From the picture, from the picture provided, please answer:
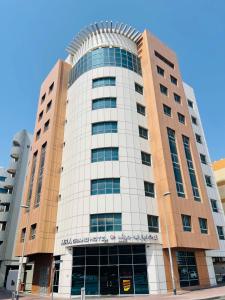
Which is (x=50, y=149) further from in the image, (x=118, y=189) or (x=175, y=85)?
(x=175, y=85)

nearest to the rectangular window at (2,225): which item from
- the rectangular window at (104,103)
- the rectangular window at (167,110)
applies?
the rectangular window at (104,103)

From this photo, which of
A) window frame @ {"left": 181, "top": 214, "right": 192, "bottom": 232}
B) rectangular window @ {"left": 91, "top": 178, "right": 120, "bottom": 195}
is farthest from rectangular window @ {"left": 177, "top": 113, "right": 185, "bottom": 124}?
rectangular window @ {"left": 91, "top": 178, "right": 120, "bottom": 195}

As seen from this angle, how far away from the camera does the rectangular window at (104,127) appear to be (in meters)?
37.0

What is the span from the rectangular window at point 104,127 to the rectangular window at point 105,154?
2.95 meters

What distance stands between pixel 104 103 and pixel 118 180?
12943 mm

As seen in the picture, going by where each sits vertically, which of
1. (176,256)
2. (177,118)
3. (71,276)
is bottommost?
(71,276)

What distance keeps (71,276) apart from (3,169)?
47760mm

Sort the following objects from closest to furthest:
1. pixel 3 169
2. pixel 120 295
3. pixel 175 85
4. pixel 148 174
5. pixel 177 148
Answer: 1. pixel 120 295
2. pixel 148 174
3. pixel 177 148
4. pixel 175 85
5. pixel 3 169

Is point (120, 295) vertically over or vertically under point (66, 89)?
under

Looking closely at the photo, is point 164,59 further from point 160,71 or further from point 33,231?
point 33,231

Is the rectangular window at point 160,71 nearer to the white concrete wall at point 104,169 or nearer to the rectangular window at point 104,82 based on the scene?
the white concrete wall at point 104,169

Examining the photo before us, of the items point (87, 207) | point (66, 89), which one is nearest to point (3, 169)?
point (66, 89)

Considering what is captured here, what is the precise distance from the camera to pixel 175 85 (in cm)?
4756

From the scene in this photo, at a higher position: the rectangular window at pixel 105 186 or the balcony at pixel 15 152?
the balcony at pixel 15 152
